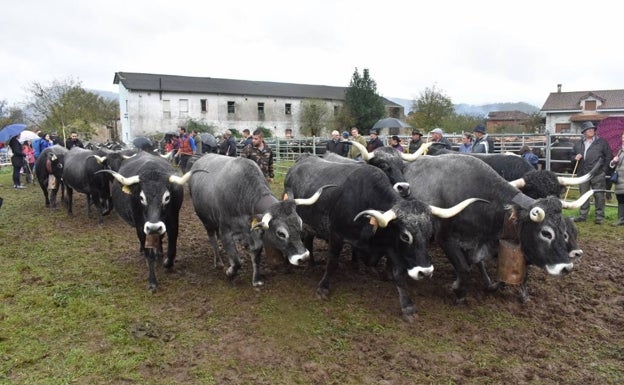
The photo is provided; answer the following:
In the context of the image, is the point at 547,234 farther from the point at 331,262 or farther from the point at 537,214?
the point at 331,262

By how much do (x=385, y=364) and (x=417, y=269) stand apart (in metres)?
1.09

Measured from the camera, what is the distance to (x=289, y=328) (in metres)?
4.71

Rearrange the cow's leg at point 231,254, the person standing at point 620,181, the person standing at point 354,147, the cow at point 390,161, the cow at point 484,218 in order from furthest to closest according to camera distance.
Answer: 1. the person standing at point 354,147
2. the person standing at point 620,181
3. the cow at point 390,161
4. the cow's leg at point 231,254
5. the cow at point 484,218

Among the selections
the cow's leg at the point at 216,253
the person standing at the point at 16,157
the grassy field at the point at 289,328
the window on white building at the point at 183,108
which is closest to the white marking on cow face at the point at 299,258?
the grassy field at the point at 289,328

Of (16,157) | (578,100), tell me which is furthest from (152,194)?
(578,100)

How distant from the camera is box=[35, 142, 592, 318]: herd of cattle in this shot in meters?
4.76

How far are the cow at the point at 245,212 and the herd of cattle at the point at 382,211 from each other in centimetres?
2

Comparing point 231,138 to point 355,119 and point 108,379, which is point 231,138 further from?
point 355,119

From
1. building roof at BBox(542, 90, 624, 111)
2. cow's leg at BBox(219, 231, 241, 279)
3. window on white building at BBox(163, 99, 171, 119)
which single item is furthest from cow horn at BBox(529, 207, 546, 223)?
building roof at BBox(542, 90, 624, 111)

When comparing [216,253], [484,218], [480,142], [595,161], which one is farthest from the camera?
[480,142]

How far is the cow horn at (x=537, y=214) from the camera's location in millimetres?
4574

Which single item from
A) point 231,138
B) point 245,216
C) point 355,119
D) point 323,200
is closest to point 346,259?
point 323,200

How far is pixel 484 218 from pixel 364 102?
49236 millimetres

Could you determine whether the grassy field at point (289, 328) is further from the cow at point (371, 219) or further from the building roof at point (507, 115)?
the building roof at point (507, 115)
